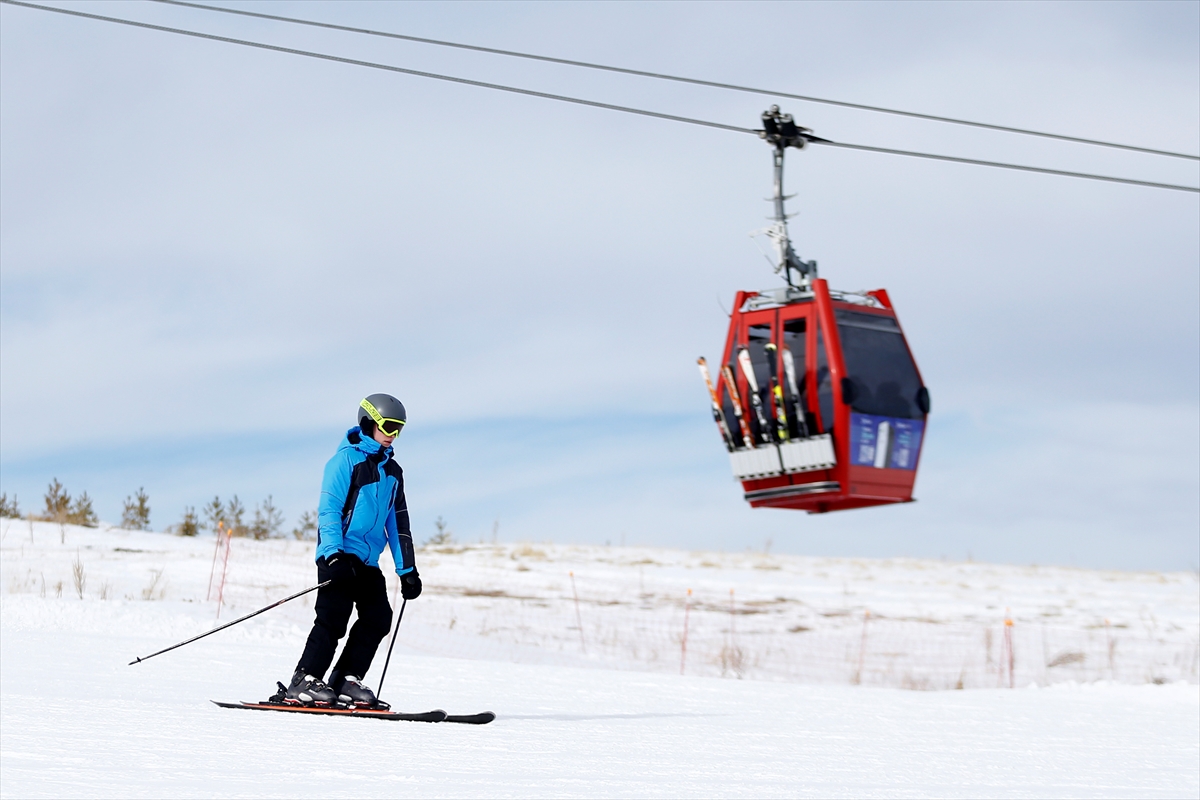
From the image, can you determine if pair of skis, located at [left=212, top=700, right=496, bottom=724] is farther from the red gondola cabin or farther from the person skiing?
the red gondola cabin

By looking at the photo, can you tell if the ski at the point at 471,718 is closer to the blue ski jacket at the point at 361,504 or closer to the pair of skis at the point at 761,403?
the blue ski jacket at the point at 361,504

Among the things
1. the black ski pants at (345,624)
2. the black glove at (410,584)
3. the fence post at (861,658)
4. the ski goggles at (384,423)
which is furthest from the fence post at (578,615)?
the ski goggles at (384,423)

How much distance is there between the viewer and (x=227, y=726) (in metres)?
6.41

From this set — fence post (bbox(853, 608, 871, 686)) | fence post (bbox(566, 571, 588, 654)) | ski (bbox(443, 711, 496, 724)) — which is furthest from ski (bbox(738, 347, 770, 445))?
ski (bbox(443, 711, 496, 724))

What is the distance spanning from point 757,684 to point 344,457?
644cm

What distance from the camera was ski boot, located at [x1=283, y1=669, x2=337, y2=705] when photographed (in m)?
7.47

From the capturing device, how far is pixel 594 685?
11266 millimetres

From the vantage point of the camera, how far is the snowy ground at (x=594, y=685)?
5.61 m

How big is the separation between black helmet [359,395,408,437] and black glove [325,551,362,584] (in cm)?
76

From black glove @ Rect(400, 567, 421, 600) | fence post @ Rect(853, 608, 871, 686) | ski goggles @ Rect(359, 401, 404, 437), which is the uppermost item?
ski goggles @ Rect(359, 401, 404, 437)

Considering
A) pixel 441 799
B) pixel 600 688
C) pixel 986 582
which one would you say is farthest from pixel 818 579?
pixel 441 799

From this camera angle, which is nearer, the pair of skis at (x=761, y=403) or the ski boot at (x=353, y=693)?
the ski boot at (x=353, y=693)

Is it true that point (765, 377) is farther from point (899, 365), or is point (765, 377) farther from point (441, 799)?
point (441, 799)

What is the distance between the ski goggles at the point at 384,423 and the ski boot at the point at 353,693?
148 cm
